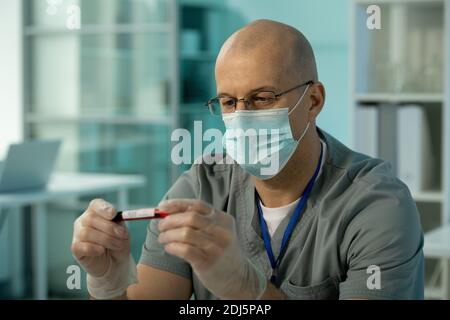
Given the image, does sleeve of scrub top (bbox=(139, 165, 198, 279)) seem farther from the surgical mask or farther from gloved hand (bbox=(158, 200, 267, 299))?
gloved hand (bbox=(158, 200, 267, 299))

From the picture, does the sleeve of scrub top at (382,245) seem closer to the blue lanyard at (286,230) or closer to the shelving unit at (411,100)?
the blue lanyard at (286,230)

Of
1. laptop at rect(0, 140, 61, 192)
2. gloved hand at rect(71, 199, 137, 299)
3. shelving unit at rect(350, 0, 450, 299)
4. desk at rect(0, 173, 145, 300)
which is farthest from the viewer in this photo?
desk at rect(0, 173, 145, 300)

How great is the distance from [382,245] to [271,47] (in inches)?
11.4

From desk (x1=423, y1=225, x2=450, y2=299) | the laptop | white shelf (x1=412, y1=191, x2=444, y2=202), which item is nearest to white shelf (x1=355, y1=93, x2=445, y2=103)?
white shelf (x1=412, y1=191, x2=444, y2=202)

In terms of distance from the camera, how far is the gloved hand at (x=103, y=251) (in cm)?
94

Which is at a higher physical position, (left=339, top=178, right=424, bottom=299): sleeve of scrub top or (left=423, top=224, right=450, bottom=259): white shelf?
(left=339, top=178, right=424, bottom=299): sleeve of scrub top

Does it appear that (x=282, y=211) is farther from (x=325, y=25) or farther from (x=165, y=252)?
(x=325, y=25)

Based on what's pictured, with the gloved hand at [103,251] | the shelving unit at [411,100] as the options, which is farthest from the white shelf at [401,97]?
the gloved hand at [103,251]

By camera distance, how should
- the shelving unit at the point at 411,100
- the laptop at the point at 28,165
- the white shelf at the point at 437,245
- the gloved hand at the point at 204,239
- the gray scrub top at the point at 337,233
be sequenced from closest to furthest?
the gloved hand at the point at 204,239 → the gray scrub top at the point at 337,233 → the white shelf at the point at 437,245 → the shelving unit at the point at 411,100 → the laptop at the point at 28,165

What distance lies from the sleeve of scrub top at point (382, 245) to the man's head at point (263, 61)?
175 mm

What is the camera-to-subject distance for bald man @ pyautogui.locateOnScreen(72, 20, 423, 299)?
3.31ft

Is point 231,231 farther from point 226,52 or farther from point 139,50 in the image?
point 139,50

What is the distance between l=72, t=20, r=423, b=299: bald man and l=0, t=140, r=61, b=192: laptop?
1854 millimetres

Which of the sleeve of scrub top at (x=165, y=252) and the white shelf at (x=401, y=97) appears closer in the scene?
the sleeve of scrub top at (x=165, y=252)
